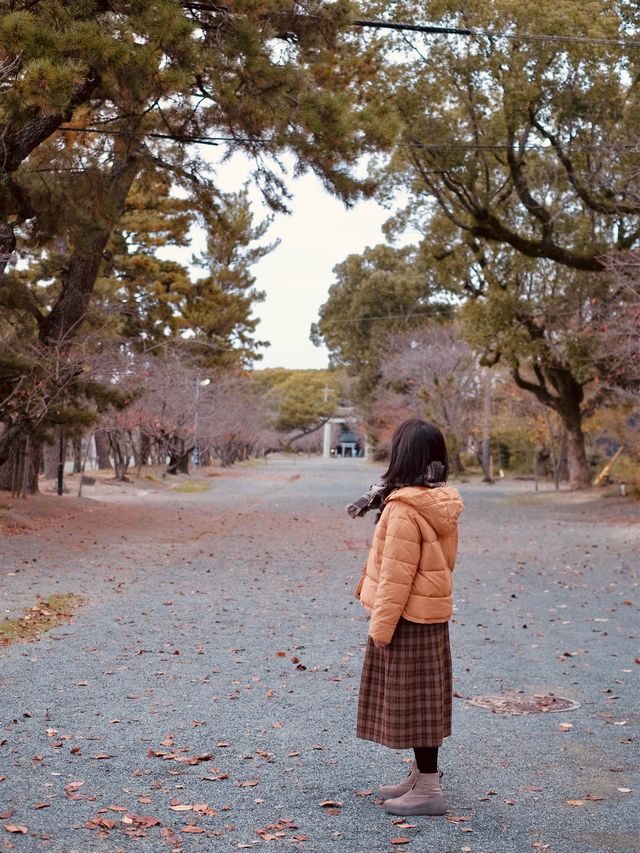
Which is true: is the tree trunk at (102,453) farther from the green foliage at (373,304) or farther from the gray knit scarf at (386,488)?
the gray knit scarf at (386,488)

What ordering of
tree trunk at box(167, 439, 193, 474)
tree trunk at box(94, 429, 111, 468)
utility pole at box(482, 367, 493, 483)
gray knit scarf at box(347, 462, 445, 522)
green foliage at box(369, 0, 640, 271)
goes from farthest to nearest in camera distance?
tree trunk at box(94, 429, 111, 468), utility pole at box(482, 367, 493, 483), tree trunk at box(167, 439, 193, 474), green foliage at box(369, 0, 640, 271), gray knit scarf at box(347, 462, 445, 522)

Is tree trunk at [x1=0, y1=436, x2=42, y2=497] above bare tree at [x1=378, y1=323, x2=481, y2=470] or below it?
below

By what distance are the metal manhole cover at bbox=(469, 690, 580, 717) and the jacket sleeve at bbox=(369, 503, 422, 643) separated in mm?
2082

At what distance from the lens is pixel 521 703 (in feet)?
20.1

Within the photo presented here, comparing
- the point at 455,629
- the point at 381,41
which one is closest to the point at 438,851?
the point at 455,629

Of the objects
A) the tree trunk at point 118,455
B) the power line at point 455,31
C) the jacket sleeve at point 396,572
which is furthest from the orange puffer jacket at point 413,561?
the tree trunk at point 118,455

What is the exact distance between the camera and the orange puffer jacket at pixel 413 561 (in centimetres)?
410

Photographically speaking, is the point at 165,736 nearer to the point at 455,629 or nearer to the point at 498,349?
the point at 455,629

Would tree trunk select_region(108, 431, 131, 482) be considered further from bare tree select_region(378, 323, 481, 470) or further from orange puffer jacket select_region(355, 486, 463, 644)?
orange puffer jacket select_region(355, 486, 463, 644)

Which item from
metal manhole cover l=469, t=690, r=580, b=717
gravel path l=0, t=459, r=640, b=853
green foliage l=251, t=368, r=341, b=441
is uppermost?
green foliage l=251, t=368, r=341, b=441

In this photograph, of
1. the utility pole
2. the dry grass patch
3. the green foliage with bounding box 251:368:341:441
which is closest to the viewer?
the dry grass patch

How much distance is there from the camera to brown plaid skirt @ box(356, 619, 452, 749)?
4.17 meters

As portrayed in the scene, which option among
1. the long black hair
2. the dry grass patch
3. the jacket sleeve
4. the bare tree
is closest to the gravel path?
the dry grass patch

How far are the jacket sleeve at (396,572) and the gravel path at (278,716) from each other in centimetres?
75
